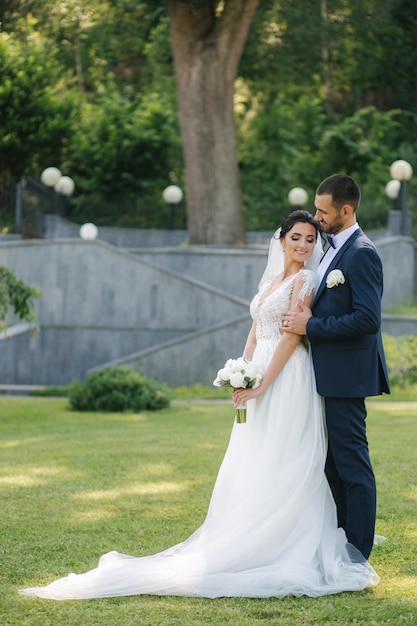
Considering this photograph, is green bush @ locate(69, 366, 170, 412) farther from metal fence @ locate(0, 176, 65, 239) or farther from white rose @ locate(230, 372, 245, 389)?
metal fence @ locate(0, 176, 65, 239)

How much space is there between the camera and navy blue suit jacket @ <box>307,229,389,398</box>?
213 inches

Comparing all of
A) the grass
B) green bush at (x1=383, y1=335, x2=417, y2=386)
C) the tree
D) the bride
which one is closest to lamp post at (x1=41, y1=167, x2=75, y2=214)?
green bush at (x1=383, y1=335, x2=417, y2=386)

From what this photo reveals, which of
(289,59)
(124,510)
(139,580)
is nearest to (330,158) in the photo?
(289,59)

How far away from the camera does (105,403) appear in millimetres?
14812

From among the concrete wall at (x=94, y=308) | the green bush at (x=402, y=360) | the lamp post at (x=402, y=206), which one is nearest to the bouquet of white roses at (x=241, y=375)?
the green bush at (x=402, y=360)

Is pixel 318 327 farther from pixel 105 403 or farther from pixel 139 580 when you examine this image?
pixel 105 403

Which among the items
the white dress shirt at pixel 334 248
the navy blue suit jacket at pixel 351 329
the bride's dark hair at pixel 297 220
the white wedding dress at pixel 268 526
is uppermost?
the bride's dark hair at pixel 297 220

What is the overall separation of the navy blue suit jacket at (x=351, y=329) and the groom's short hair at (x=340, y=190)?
0.65 ft

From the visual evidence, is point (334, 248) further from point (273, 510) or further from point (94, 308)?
point (94, 308)

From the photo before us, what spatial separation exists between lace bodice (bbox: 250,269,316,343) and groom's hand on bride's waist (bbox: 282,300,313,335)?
0.30ft

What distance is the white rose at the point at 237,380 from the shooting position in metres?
5.60

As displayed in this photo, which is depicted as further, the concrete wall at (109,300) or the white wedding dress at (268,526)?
the concrete wall at (109,300)

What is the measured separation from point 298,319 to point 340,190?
0.74 meters

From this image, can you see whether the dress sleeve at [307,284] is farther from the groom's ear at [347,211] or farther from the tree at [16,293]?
the tree at [16,293]
